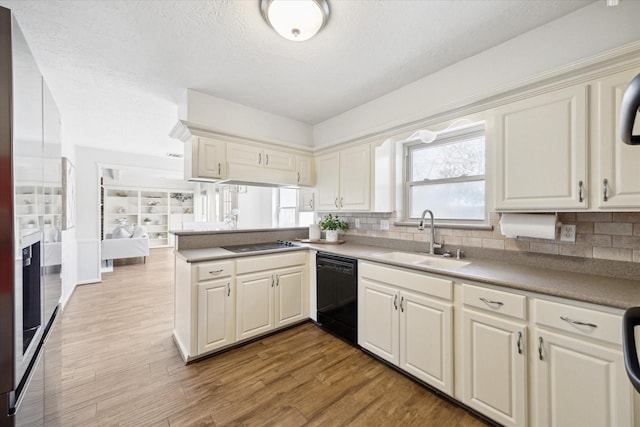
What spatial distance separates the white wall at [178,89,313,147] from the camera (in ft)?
8.95

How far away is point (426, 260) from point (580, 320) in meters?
1.14

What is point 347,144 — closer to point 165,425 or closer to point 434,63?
point 434,63

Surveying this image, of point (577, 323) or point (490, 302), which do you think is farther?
point (490, 302)

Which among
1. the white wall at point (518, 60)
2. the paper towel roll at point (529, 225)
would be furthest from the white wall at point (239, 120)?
the paper towel roll at point (529, 225)

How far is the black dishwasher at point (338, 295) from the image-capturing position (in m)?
2.44

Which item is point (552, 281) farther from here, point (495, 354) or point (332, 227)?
point (332, 227)

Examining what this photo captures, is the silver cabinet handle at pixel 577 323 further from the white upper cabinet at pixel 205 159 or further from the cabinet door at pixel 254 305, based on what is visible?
the white upper cabinet at pixel 205 159

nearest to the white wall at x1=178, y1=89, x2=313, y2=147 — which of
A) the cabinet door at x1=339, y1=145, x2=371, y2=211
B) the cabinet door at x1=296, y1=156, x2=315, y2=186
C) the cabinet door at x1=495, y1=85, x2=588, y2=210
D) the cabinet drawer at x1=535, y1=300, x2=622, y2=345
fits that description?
the cabinet door at x1=296, y1=156, x2=315, y2=186

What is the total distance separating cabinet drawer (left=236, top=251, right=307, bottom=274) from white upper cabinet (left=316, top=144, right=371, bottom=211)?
754mm

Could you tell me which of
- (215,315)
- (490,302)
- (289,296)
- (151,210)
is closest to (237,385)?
(215,315)

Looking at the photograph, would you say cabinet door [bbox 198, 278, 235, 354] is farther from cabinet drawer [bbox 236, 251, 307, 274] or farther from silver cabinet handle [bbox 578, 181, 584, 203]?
silver cabinet handle [bbox 578, 181, 584, 203]

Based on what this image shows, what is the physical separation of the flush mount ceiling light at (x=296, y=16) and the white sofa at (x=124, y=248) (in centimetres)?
643

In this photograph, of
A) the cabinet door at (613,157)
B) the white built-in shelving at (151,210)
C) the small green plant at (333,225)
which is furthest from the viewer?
the white built-in shelving at (151,210)

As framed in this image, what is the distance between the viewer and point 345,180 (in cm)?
306
